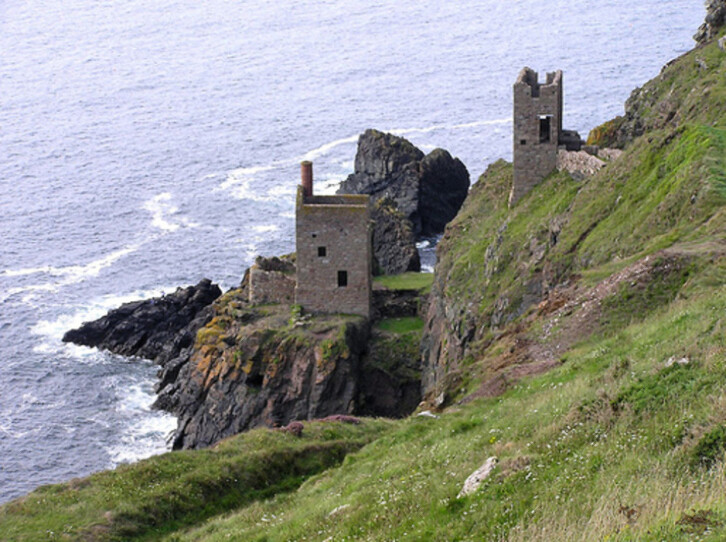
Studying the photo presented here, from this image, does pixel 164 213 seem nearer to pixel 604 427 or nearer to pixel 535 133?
pixel 535 133

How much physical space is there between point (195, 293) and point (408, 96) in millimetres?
74921

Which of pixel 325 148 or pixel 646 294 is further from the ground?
pixel 646 294

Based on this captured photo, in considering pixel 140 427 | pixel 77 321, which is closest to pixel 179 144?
pixel 77 321

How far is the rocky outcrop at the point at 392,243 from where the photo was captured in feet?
288

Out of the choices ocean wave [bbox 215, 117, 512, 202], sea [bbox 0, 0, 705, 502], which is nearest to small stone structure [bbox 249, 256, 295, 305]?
sea [bbox 0, 0, 705, 502]

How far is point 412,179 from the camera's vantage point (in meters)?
108

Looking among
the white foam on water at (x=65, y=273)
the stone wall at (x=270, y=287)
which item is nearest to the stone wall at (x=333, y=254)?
the stone wall at (x=270, y=287)

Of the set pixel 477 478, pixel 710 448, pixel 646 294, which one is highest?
pixel 710 448

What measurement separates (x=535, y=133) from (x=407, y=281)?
51.5 feet

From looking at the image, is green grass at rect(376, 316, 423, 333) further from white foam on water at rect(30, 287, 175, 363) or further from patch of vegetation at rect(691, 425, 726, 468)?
patch of vegetation at rect(691, 425, 726, 468)

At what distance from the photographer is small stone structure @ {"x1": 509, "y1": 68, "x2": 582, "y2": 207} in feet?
196

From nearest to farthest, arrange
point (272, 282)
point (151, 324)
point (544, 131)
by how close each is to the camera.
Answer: point (544, 131) → point (272, 282) → point (151, 324)

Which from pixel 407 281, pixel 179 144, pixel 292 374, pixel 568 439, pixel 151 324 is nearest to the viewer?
pixel 568 439

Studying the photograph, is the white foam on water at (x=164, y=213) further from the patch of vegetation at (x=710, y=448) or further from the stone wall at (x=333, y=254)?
the patch of vegetation at (x=710, y=448)
